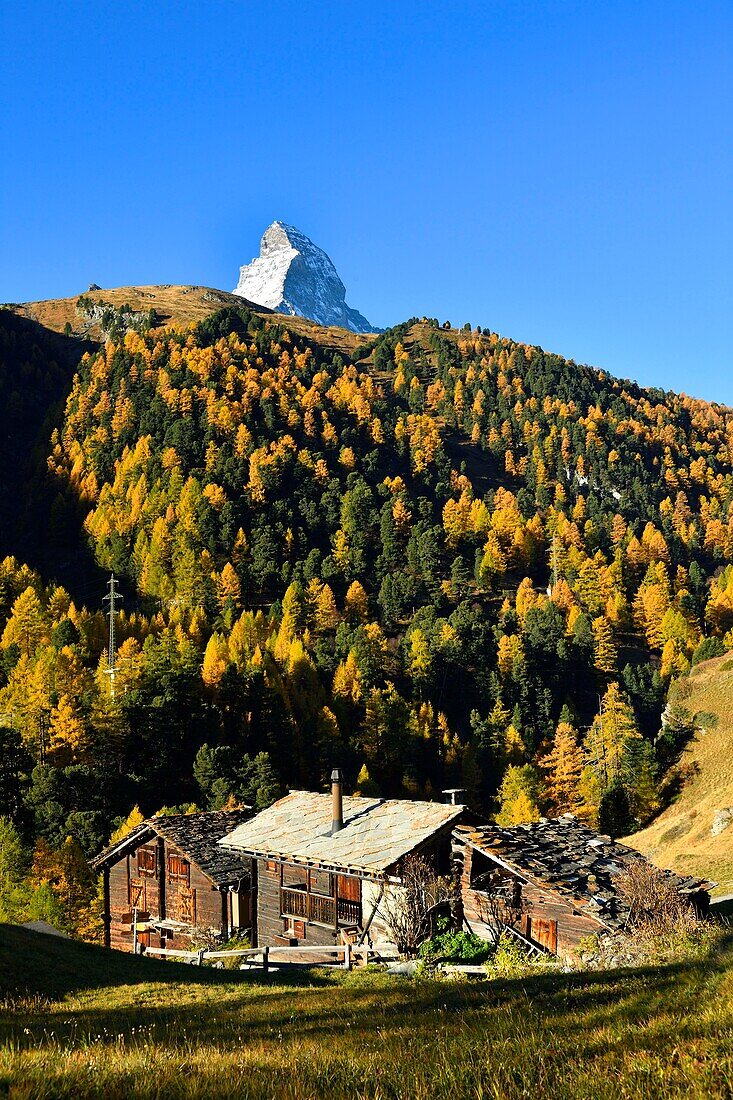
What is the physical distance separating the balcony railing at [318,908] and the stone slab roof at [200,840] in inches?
157

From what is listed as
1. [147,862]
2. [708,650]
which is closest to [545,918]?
[147,862]

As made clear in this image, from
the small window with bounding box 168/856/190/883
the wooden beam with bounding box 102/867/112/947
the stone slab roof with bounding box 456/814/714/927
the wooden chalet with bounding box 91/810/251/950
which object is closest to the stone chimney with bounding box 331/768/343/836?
the stone slab roof with bounding box 456/814/714/927

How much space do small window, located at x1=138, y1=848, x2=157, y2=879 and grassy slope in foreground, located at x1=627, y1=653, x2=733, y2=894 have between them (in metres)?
30.9

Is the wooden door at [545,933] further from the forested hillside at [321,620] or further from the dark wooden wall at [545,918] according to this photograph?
the forested hillside at [321,620]

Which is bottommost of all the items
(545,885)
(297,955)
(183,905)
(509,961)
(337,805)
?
(297,955)

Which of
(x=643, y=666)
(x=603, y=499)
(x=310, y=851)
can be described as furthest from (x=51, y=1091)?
(x=603, y=499)

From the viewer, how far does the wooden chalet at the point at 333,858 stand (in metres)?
32.5

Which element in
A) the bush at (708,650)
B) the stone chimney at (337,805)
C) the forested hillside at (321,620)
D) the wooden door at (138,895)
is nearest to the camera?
the stone chimney at (337,805)

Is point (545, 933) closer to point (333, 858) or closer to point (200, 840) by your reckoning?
point (333, 858)

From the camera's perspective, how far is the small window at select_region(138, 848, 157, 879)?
147 ft

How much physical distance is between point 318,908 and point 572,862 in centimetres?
1105

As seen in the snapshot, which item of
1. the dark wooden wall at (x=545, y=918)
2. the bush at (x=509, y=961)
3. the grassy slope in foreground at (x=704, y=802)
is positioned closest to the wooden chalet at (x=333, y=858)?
the dark wooden wall at (x=545, y=918)

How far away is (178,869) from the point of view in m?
43.3

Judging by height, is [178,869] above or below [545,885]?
below
